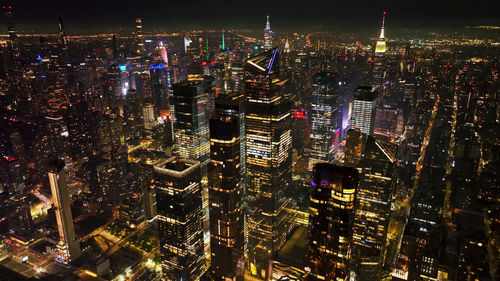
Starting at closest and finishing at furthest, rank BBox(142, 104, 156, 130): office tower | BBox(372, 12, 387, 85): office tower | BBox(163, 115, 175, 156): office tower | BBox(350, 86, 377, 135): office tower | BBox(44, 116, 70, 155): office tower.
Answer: BBox(372, 12, 387, 85): office tower
BBox(350, 86, 377, 135): office tower
BBox(44, 116, 70, 155): office tower
BBox(163, 115, 175, 156): office tower
BBox(142, 104, 156, 130): office tower

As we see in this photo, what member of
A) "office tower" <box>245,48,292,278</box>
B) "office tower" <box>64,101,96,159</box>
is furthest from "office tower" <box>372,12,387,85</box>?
"office tower" <box>64,101,96,159</box>

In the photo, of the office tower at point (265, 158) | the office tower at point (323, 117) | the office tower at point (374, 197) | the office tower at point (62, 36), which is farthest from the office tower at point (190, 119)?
the office tower at point (374, 197)

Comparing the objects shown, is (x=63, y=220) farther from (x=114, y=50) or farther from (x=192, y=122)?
(x=114, y=50)

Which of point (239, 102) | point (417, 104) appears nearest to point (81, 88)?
point (239, 102)

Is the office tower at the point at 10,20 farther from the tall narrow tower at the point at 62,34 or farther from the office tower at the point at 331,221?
the office tower at the point at 331,221

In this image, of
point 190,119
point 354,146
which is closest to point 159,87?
point 190,119

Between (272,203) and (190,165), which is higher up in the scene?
(190,165)

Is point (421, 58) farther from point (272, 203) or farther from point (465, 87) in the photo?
point (272, 203)

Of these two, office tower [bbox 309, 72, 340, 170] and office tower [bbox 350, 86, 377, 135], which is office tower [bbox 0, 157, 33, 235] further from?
office tower [bbox 350, 86, 377, 135]
